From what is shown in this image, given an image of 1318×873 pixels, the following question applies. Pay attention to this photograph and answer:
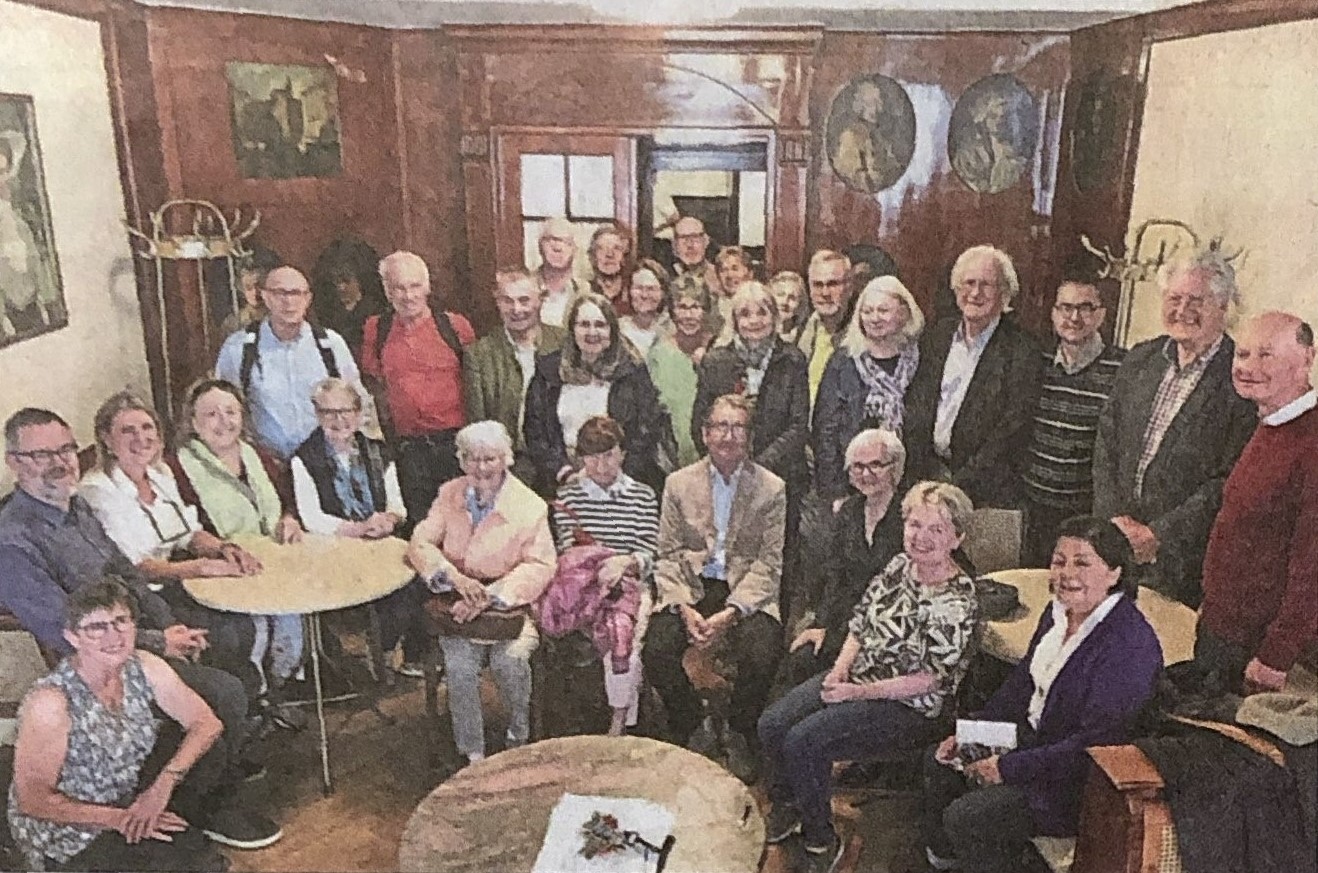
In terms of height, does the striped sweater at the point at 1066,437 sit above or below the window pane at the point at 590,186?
below

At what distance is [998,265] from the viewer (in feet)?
8.47

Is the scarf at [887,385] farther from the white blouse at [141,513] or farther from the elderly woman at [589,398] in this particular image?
the white blouse at [141,513]

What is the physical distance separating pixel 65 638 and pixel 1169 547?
8.16ft

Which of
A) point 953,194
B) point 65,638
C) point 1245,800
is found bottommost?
point 1245,800

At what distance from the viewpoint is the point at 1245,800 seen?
2.54 meters

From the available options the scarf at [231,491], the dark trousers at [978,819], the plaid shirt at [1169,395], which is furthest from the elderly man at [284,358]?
the plaid shirt at [1169,395]

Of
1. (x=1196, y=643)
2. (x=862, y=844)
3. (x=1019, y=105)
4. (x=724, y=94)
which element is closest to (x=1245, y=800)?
(x=1196, y=643)

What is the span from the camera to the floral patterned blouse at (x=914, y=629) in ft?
8.90

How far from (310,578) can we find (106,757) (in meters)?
0.63

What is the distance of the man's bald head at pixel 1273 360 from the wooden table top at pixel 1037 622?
47 cm

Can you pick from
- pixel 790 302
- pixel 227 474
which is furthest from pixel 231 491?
pixel 790 302

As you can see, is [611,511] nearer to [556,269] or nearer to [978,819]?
[556,269]

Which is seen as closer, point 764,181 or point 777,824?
point 764,181

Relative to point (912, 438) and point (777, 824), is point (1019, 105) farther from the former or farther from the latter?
point (777, 824)
